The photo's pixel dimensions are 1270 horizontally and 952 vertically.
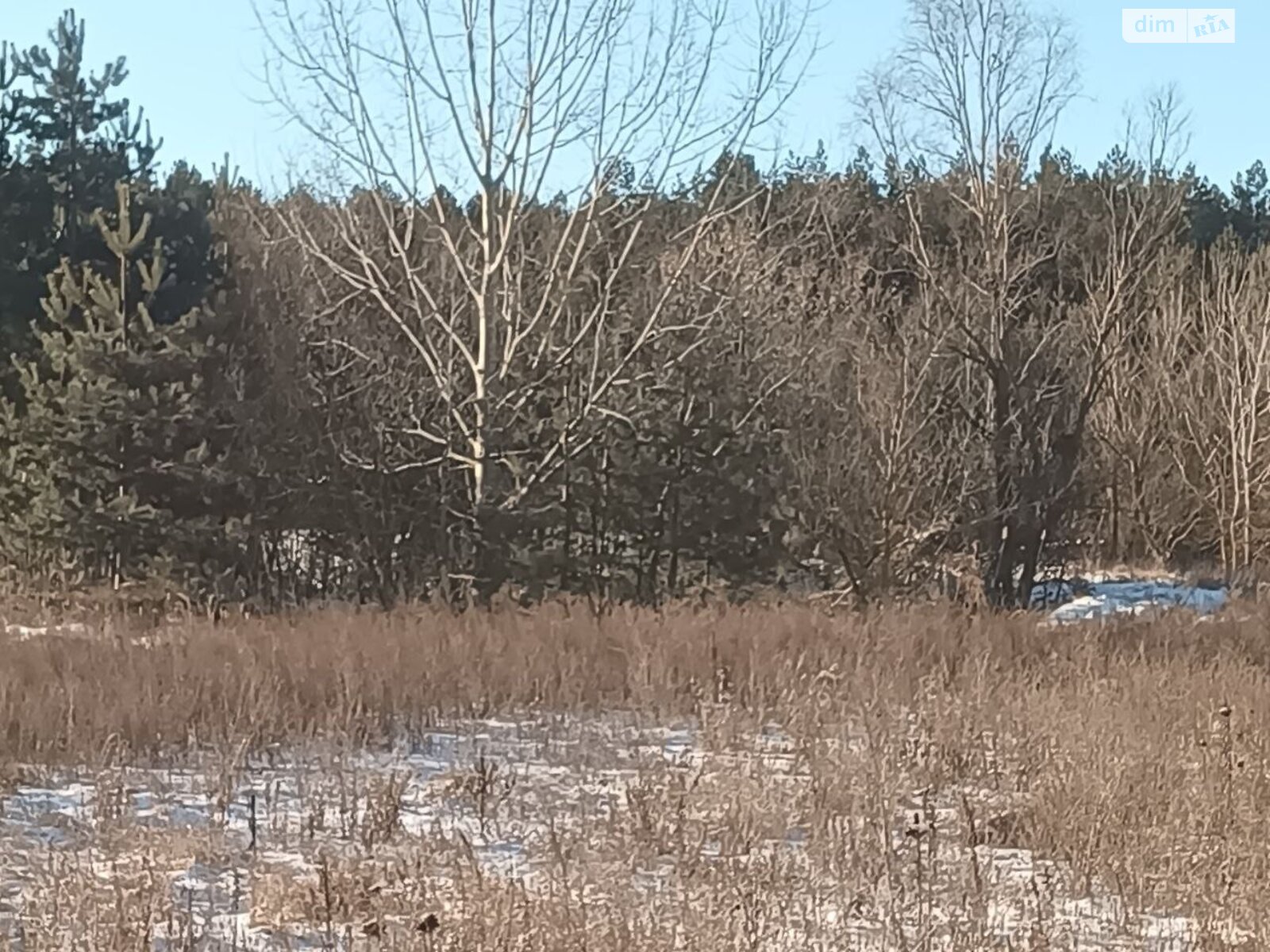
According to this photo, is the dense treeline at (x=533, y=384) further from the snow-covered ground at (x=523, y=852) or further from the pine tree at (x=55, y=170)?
the snow-covered ground at (x=523, y=852)

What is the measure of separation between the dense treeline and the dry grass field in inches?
253

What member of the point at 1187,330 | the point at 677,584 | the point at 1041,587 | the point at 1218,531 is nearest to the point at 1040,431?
the point at 1041,587

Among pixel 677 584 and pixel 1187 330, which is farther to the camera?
pixel 1187 330

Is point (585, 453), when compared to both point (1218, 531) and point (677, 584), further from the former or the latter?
point (1218, 531)

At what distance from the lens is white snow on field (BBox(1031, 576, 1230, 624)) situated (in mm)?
19442

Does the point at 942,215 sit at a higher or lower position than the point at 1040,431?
higher

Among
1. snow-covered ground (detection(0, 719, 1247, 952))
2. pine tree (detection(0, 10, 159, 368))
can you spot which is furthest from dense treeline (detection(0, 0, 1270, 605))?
snow-covered ground (detection(0, 719, 1247, 952))

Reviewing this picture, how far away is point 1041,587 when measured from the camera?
20234mm

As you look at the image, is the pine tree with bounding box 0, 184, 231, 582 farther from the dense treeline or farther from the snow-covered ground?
the snow-covered ground

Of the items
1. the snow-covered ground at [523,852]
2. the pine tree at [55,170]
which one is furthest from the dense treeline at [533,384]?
the snow-covered ground at [523,852]

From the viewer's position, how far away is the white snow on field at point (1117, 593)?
63.8ft

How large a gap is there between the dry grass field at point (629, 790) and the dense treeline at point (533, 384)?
21.1 feet

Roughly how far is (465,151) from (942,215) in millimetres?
9349

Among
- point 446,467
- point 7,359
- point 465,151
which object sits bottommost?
point 446,467
